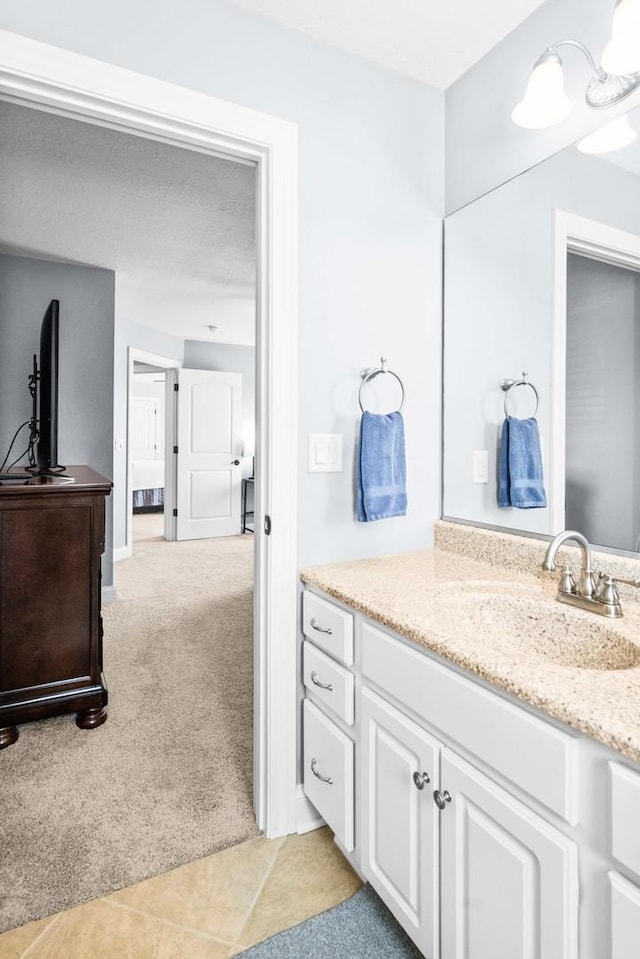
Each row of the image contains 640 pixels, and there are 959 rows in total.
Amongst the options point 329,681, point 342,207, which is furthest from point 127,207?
point 329,681

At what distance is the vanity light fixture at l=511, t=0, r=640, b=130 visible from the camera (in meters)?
1.21

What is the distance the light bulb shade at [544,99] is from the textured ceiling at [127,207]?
4.96 ft

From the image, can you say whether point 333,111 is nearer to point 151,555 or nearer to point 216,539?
point 151,555

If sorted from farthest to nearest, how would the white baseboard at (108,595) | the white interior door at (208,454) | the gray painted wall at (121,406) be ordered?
the white interior door at (208,454)
the gray painted wall at (121,406)
the white baseboard at (108,595)

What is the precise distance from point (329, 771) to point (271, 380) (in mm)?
1089

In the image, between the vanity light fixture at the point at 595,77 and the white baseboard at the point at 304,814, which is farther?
the white baseboard at the point at 304,814

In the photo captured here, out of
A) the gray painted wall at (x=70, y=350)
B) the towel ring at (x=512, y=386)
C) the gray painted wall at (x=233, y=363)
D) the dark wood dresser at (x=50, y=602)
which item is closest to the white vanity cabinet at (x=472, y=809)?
the towel ring at (x=512, y=386)

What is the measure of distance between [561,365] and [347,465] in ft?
2.24

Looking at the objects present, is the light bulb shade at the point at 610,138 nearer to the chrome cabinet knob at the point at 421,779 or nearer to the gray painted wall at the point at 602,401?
the gray painted wall at the point at 602,401

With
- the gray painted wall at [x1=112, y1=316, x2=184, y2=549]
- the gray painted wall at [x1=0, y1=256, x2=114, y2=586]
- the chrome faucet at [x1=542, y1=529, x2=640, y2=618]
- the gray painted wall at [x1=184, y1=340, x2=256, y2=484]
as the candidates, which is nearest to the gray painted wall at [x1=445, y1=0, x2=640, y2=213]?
the chrome faucet at [x1=542, y1=529, x2=640, y2=618]

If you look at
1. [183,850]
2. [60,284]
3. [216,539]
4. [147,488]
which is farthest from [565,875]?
[147,488]

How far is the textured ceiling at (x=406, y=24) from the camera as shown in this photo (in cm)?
150

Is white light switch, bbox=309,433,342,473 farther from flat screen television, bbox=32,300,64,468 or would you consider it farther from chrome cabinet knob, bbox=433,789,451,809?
flat screen television, bbox=32,300,64,468

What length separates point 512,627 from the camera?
1320mm
